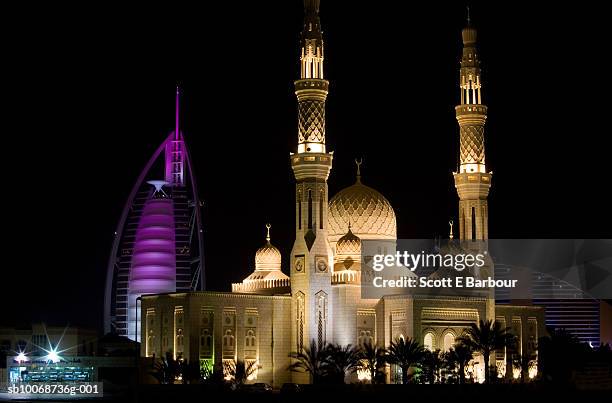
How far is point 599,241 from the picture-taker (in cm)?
10844

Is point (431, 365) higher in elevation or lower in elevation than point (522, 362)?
lower

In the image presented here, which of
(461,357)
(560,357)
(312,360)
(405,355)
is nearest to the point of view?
(405,355)

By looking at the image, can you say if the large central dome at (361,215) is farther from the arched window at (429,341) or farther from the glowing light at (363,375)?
the glowing light at (363,375)

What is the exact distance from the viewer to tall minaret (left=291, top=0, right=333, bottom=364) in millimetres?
83750

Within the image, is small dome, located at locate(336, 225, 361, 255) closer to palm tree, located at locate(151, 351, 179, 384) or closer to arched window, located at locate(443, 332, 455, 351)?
arched window, located at locate(443, 332, 455, 351)

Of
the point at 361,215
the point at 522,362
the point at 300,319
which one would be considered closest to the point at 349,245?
the point at 361,215

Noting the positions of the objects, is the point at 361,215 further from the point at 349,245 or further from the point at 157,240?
the point at 157,240

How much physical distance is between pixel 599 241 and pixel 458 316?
25.2 metres

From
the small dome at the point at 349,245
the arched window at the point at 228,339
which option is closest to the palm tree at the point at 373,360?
the small dome at the point at 349,245

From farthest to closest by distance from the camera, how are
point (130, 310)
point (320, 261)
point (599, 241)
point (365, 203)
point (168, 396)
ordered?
point (130, 310)
point (599, 241)
point (365, 203)
point (320, 261)
point (168, 396)

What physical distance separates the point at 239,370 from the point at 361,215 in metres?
13.6

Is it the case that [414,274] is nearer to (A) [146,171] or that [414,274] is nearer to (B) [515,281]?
(B) [515,281]

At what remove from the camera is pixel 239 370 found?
3219 inches

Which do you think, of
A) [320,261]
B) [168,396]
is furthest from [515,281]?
[168,396]
